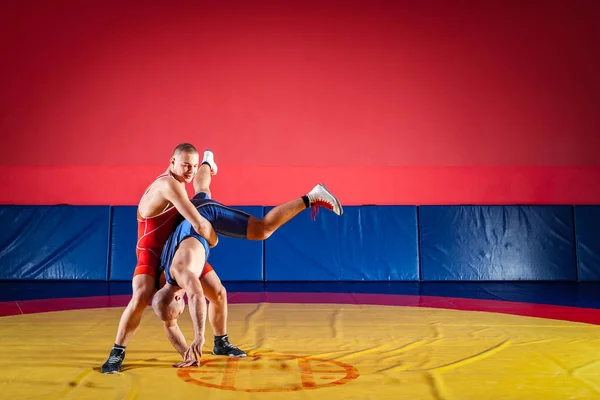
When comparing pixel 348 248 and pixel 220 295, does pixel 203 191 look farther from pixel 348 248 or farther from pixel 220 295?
pixel 348 248

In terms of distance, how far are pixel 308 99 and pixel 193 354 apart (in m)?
5.66

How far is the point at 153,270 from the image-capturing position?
317cm

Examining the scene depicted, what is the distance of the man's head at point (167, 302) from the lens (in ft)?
9.87

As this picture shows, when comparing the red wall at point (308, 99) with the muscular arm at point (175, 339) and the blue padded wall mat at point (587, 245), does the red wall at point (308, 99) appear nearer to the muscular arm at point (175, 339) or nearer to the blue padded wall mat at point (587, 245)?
the blue padded wall mat at point (587, 245)

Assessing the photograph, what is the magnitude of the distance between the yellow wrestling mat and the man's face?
101 cm

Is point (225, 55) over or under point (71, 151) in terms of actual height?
over

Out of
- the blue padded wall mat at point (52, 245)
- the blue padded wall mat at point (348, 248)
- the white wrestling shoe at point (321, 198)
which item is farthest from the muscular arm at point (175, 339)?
the blue padded wall mat at point (52, 245)

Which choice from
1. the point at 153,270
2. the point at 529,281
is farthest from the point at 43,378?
the point at 529,281

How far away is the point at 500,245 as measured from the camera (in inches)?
297

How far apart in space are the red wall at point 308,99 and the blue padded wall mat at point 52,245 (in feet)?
1.93

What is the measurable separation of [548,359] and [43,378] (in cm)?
260

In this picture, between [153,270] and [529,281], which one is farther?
[529,281]

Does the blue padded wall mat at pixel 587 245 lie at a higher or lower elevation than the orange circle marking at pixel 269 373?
higher

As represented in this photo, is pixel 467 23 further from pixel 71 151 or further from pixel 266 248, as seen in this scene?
pixel 71 151
